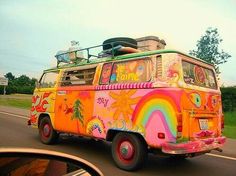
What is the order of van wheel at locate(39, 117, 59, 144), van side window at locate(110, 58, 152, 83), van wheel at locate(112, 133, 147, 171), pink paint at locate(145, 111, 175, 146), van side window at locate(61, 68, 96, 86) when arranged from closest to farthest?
pink paint at locate(145, 111, 175, 146) → van wheel at locate(112, 133, 147, 171) → van side window at locate(110, 58, 152, 83) → van side window at locate(61, 68, 96, 86) → van wheel at locate(39, 117, 59, 144)

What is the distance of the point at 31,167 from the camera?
A: 2.41 metres

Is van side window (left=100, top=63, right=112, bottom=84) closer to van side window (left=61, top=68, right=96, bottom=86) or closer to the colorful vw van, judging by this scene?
the colorful vw van

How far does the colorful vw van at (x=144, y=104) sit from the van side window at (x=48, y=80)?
1.18 m

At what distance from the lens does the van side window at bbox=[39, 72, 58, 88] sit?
11.2 metres

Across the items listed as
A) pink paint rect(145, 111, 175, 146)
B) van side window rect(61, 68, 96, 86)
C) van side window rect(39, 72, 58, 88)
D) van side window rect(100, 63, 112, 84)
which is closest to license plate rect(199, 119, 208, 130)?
pink paint rect(145, 111, 175, 146)

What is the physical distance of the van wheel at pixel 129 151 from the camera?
758cm

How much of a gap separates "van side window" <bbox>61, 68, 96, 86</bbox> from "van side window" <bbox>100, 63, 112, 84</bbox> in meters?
0.46

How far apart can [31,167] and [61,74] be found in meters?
8.50

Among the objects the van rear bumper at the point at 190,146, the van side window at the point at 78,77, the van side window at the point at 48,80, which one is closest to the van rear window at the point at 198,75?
the van rear bumper at the point at 190,146

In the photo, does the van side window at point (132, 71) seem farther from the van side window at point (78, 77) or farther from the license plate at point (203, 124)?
the license plate at point (203, 124)

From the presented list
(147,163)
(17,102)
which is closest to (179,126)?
(147,163)

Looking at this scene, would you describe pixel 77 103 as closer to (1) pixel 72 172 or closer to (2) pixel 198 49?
(1) pixel 72 172

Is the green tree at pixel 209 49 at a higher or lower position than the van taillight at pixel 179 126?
higher

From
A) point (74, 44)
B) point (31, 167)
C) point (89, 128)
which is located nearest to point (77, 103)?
point (89, 128)
